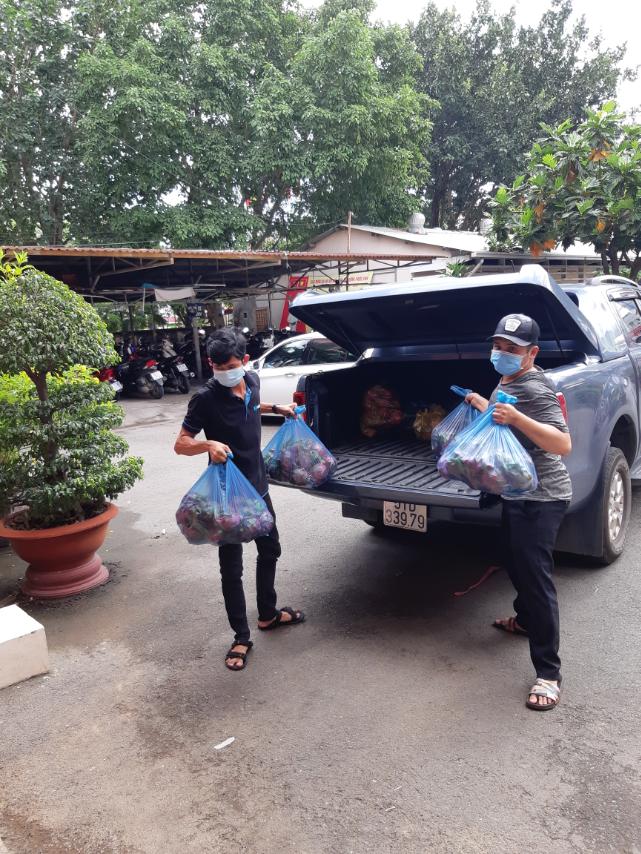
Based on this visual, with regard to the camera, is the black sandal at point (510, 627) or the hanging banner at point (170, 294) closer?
the black sandal at point (510, 627)

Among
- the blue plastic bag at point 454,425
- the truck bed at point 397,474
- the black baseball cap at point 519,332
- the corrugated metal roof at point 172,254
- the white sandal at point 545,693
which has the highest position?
the corrugated metal roof at point 172,254

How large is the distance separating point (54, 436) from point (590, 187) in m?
10.6

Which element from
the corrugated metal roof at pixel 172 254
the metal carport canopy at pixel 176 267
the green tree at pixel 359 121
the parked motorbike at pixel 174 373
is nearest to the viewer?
the corrugated metal roof at pixel 172 254

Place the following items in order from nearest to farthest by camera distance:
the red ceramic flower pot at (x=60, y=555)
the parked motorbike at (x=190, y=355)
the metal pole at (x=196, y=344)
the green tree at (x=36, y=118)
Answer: the red ceramic flower pot at (x=60, y=555) < the metal pole at (x=196, y=344) < the green tree at (x=36, y=118) < the parked motorbike at (x=190, y=355)

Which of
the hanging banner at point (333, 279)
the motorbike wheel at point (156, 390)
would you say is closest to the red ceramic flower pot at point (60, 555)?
the motorbike wheel at point (156, 390)

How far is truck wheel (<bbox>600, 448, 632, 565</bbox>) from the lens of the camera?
13.8 ft

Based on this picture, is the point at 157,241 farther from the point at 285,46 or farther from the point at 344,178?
the point at 285,46

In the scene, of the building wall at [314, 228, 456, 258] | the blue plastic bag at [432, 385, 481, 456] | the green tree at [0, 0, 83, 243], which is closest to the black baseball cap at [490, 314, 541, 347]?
the blue plastic bag at [432, 385, 481, 456]

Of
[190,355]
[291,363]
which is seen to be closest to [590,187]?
[291,363]

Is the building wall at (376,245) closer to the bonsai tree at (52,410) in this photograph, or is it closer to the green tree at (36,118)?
the green tree at (36,118)

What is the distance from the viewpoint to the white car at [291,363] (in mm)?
10398

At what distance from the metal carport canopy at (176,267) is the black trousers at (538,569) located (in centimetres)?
1090

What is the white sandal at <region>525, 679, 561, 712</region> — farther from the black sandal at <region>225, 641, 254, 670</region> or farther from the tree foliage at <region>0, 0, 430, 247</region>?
the tree foliage at <region>0, 0, 430, 247</region>

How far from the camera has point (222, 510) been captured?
10.6 ft
